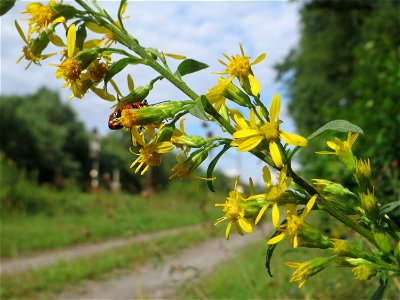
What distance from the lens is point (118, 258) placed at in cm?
696

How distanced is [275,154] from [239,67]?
0.27 meters

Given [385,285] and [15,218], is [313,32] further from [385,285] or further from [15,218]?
[385,285]

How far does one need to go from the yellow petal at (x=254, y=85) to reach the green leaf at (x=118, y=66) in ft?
0.83

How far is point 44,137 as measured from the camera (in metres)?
23.6

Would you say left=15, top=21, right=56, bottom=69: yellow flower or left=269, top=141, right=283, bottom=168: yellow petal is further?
left=15, top=21, right=56, bottom=69: yellow flower

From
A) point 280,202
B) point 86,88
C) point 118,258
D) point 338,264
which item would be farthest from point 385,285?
point 118,258

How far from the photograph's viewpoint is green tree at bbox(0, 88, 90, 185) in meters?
22.1

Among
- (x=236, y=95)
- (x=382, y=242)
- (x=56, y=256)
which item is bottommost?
(x=56, y=256)

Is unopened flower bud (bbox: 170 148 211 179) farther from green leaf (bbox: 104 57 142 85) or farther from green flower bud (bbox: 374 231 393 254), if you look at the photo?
green flower bud (bbox: 374 231 393 254)

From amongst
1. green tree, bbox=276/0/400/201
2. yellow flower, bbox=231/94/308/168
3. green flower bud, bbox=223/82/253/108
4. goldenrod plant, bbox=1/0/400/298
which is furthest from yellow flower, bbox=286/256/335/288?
green tree, bbox=276/0/400/201

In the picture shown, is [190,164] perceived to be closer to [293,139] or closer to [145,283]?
[293,139]

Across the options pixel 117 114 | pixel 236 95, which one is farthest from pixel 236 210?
pixel 117 114

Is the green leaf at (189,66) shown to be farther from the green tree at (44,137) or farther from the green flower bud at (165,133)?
the green tree at (44,137)

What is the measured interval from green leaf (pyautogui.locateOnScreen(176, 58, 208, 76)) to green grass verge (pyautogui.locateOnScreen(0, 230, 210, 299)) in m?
2.51
